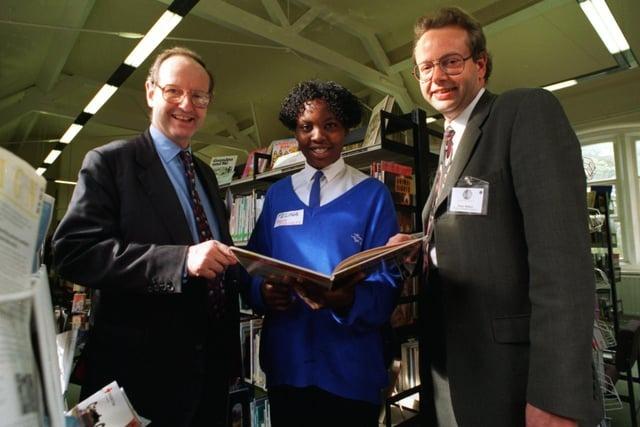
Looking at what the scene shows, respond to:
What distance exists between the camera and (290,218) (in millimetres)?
1430

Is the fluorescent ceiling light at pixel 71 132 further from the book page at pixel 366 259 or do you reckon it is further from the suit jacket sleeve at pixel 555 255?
the suit jacket sleeve at pixel 555 255

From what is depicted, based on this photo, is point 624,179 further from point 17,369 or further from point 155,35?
point 17,369

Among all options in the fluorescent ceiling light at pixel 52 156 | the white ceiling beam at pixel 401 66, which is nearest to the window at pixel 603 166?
the white ceiling beam at pixel 401 66

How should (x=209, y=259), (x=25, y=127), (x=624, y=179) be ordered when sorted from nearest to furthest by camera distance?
(x=209, y=259) → (x=624, y=179) → (x=25, y=127)

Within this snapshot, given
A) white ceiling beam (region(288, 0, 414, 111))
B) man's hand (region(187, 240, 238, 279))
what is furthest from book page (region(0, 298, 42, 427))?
white ceiling beam (region(288, 0, 414, 111))

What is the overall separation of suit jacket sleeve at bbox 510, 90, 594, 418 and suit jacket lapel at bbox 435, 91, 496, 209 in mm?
115

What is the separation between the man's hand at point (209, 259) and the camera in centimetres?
99

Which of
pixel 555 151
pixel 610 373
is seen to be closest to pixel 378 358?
pixel 555 151

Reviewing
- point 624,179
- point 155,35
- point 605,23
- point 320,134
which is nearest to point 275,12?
point 155,35

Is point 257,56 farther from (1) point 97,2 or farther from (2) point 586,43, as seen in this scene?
(2) point 586,43

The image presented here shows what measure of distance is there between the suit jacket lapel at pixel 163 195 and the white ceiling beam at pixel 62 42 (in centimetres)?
502

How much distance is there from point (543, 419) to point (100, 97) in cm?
757

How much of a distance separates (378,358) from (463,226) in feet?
1.81

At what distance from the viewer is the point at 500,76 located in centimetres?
645
